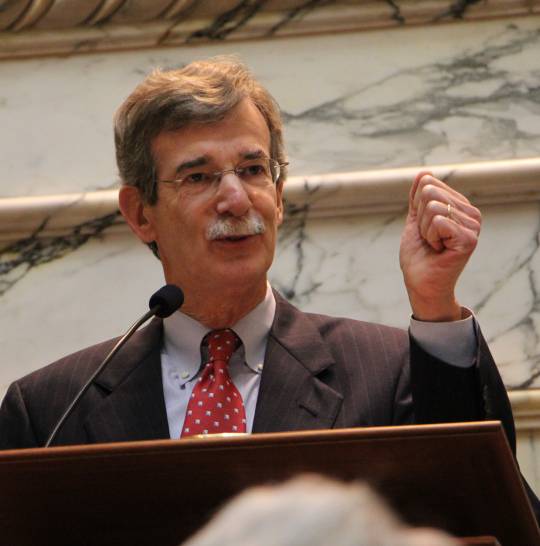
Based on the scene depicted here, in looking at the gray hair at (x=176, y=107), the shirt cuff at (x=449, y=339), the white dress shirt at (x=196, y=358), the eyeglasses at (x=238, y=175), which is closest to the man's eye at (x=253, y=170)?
the eyeglasses at (x=238, y=175)

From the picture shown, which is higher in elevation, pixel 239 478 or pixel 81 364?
pixel 239 478

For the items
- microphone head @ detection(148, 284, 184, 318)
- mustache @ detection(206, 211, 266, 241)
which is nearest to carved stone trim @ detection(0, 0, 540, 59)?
mustache @ detection(206, 211, 266, 241)

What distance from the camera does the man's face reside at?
9.16 feet

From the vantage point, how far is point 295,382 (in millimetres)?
2650

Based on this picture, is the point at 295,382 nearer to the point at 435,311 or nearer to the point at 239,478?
the point at 435,311

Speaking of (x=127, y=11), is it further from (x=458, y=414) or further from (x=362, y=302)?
(x=458, y=414)

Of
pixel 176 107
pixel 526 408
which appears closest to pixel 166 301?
Answer: pixel 176 107

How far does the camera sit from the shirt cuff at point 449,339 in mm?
2402

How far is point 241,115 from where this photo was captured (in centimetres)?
291

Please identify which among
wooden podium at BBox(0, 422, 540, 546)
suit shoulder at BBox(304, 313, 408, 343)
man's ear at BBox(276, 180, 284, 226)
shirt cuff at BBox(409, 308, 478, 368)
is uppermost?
wooden podium at BBox(0, 422, 540, 546)

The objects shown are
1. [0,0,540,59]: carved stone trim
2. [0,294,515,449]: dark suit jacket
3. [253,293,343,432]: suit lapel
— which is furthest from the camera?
[0,0,540,59]: carved stone trim

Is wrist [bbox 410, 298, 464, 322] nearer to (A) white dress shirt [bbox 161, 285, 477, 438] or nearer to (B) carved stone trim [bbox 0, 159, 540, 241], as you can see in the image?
(A) white dress shirt [bbox 161, 285, 477, 438]

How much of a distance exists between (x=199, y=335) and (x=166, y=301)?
1.35 ft

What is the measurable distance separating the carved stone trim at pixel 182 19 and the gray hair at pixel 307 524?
2.44m
